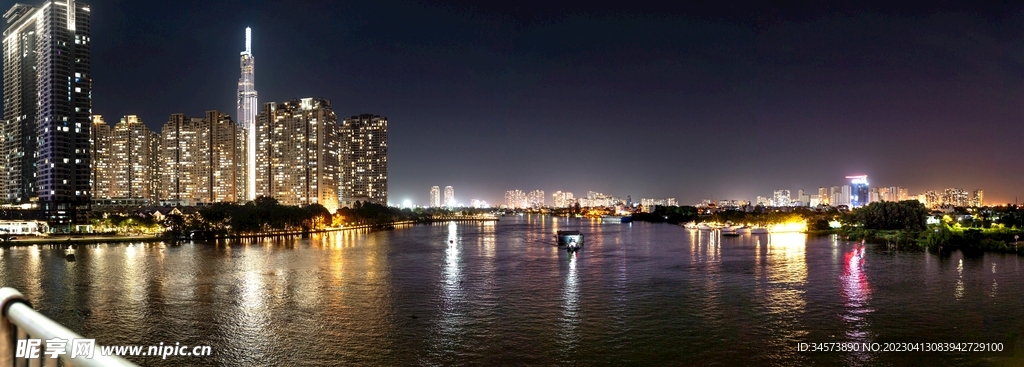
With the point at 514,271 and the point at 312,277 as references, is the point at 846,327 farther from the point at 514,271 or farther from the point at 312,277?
the point at 312,277

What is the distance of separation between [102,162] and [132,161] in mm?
4519

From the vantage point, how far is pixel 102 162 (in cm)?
11175

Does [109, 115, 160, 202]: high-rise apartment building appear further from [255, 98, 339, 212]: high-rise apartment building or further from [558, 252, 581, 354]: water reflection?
[558, 252, 581, 354]: water reflection

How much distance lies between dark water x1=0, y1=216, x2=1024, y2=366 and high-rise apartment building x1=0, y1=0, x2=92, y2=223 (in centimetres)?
3230

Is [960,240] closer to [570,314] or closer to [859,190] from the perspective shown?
[570,314]

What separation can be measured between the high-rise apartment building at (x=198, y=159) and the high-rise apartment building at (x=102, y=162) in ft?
30.1

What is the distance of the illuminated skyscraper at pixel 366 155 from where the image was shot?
467ft

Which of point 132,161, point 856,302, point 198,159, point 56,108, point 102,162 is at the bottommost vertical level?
point 856,302

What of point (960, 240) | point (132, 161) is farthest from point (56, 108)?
point (960, 240)

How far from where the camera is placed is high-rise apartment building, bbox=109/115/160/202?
113062 mm

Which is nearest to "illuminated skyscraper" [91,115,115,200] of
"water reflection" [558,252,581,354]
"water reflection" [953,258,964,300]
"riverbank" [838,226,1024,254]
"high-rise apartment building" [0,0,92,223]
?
"high-rise apartment building" [0,0,92,223]

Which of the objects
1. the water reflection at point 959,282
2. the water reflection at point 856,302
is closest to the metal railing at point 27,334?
the water reflection at point 856,302

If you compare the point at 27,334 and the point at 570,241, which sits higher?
the point at 27,334

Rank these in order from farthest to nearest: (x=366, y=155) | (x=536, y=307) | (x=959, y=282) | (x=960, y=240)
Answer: (x=366, y=155), (x=960, y=240), (x=959, y=282), (x=536, y=307)
